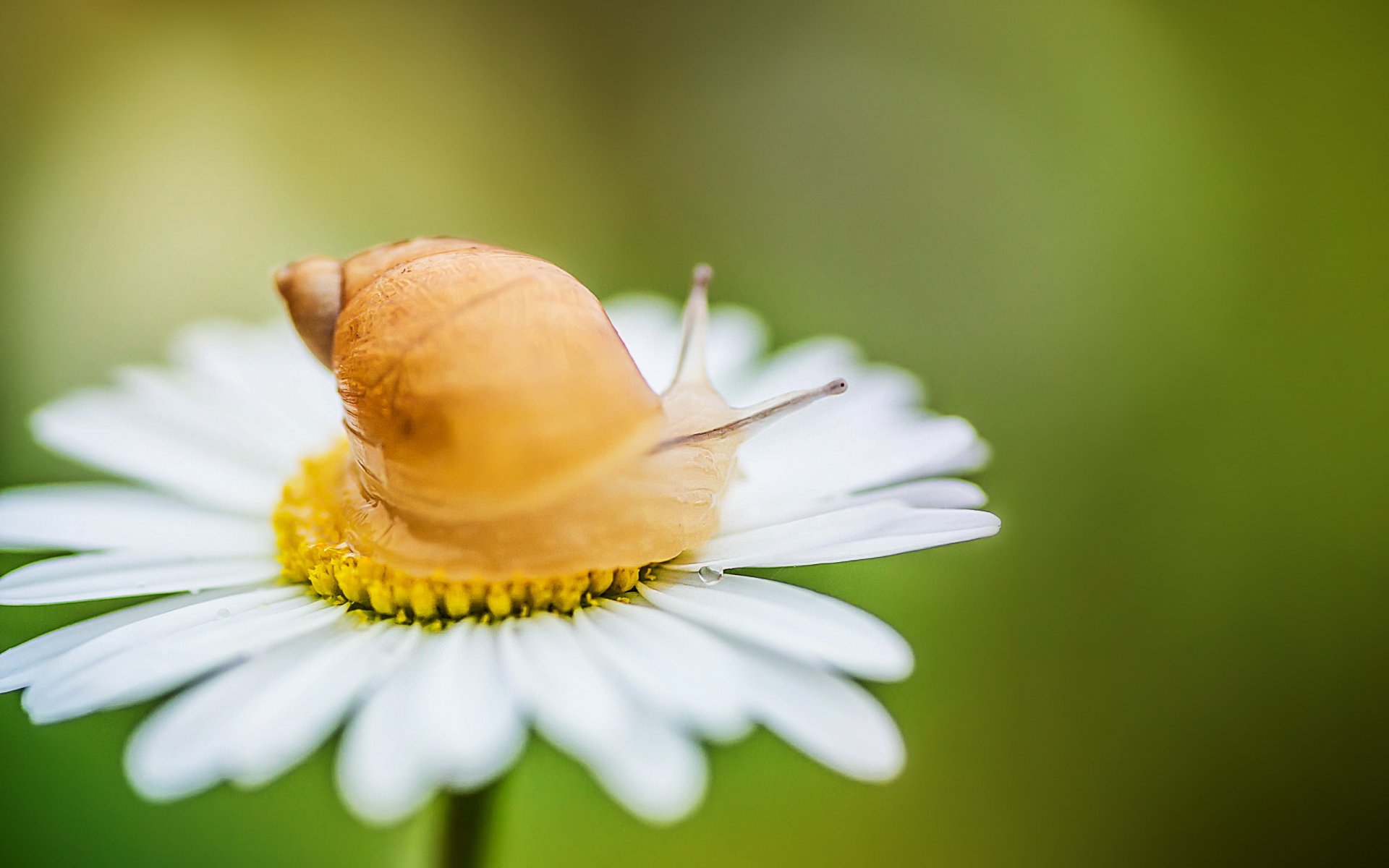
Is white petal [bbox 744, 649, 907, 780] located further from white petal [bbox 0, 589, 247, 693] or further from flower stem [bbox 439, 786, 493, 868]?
white petal [bbox 0, 589, 247, 693]

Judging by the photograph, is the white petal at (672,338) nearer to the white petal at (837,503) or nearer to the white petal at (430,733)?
the white petal at (837,503)

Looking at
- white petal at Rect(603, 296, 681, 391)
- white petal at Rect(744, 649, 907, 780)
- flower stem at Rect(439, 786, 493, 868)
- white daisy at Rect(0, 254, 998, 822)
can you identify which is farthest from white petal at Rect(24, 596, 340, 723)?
white petal at Rect(603, 296, 681, 391)

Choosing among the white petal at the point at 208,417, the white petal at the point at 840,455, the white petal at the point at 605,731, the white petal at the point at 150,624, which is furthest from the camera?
the white petal at the point at 208,417

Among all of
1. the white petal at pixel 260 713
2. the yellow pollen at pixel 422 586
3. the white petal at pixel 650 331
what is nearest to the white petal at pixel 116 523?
the yellow pollen at pixel 422 586

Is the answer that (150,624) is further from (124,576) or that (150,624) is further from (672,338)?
(672,338)

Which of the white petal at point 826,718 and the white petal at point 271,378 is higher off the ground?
the white petal at point 826,718

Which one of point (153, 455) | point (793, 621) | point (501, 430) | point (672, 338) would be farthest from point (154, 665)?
point (672, 338)
